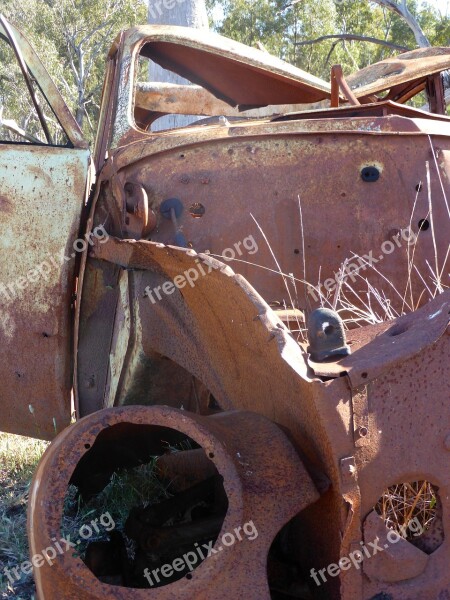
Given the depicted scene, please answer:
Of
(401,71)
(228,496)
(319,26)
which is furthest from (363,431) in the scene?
(319,26)

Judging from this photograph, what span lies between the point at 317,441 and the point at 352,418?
4.7 inches

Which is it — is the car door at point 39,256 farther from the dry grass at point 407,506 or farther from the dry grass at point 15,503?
the dry grass at point 407,506

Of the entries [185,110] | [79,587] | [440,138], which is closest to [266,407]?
[79,587]

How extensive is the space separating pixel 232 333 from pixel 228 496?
22.2 inches

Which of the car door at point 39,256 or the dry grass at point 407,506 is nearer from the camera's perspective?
the dry grass at point 407,506

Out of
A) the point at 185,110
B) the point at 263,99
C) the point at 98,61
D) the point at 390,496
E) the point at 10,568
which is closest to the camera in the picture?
the point at 390,496

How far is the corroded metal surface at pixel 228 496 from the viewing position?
6.14 ft

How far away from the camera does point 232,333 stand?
2.33 metres

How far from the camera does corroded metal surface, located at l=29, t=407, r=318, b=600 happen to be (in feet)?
6.14

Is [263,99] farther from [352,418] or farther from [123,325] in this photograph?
[352,418]

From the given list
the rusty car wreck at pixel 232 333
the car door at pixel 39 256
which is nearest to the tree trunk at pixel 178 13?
the rusty car wreck at pixel 232 333

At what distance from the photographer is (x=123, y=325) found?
10.1 feet

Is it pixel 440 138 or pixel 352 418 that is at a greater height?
pixel 440 138

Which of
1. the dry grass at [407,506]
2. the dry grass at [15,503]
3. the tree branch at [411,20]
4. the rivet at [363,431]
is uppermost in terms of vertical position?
the tree branch at [411,20]
